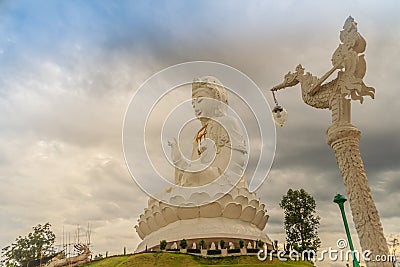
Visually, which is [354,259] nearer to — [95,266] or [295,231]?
[95,266]

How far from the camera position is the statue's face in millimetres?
25734

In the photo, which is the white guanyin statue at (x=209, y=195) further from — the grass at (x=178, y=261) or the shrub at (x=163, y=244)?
the grass at (x=178, y=261)

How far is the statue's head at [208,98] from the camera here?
25.8m

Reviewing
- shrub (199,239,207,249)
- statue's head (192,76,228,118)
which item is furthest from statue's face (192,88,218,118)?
shrub (199,239,207,249)

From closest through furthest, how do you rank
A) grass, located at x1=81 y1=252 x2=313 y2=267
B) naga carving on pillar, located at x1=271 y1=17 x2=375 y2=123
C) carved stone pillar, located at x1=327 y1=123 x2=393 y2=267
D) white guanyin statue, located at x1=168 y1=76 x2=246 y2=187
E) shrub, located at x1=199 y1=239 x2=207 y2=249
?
carved stone pillar, located at x1=327 y1=123 x2=393 y2=267 < naga carving on pillar, located at x1=271 y1=17 x2=375 y2=123 < grass, located at x1=81 y1=252 x2=313 y2=267 < shrub, located at x1=199 y1=239 x2=207 y2=249 < white guanyin statue, located at x1=168 y1=76 x2=246 y2=187

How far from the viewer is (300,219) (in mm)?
28281

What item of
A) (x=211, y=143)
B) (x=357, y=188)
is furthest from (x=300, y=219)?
(x=357, y=188)

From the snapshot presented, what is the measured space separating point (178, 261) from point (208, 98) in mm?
11512

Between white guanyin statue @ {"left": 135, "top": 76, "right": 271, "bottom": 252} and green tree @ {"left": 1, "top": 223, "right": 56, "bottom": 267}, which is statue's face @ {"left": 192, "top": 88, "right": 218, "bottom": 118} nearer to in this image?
white guanyin statue @ {"left": 135, "top": 76, "right": 271, "bottom": 252}

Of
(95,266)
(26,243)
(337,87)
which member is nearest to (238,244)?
(95,266)

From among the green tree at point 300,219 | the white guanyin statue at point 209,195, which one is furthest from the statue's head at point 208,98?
the green tree at point 300,219

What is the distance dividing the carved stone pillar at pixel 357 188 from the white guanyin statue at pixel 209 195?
26.5 ft

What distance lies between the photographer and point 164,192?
74.9 feet

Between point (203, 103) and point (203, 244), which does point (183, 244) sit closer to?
point (203, 244)
